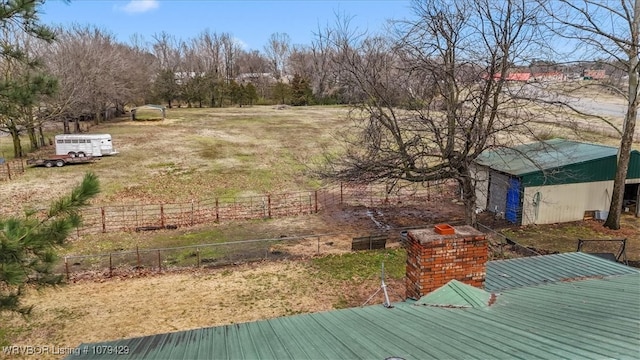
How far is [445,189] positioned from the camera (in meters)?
23.7

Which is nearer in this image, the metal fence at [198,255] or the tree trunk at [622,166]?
the metal fence at [198,255]

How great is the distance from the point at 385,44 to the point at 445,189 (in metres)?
10.6

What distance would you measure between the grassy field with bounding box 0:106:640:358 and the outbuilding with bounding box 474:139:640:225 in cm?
71

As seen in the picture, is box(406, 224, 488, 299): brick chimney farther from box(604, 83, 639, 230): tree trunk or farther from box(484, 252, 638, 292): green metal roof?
box(604, 83, 639, 230): tree trunk

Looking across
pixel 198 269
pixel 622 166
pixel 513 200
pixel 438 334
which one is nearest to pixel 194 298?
pixel 198 269

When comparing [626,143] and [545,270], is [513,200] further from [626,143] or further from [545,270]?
[545,270]

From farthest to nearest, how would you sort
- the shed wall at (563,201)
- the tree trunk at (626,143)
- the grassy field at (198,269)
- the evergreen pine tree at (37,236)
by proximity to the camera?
the shed wall at (563,201), the tree trunk at (626,143), the grassy field at (198,269), the evergreen pine tree at (37,236)

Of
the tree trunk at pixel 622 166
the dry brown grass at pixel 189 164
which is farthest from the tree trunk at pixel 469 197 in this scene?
the dry brown grass at pixel 189 164

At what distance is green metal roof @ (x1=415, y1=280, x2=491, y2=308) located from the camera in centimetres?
633

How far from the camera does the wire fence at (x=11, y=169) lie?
2492cm

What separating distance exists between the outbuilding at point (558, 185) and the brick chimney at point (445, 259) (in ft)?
35.9

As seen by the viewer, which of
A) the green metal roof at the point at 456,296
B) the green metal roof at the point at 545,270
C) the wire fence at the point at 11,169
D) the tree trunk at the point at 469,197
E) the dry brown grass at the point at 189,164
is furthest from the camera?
the wire fence at the point at 11,169

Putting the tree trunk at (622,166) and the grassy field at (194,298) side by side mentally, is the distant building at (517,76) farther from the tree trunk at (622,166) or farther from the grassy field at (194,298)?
the grassy field at (194,298)

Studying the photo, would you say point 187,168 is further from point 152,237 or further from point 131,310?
point 131,310
